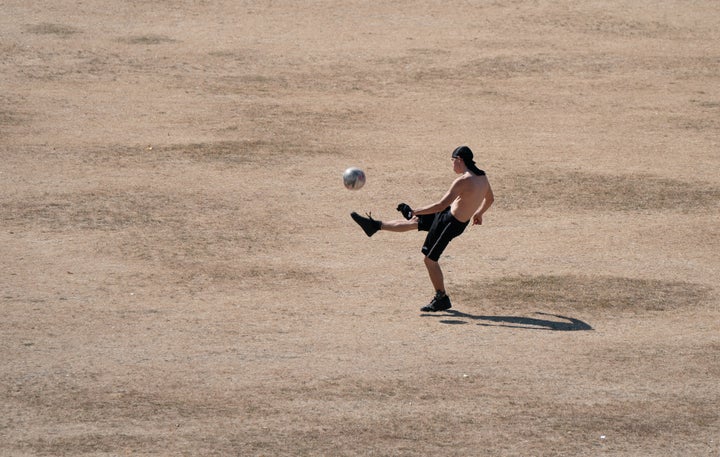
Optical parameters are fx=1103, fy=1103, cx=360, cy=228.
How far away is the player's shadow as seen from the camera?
515 inches

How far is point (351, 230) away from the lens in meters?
17.0

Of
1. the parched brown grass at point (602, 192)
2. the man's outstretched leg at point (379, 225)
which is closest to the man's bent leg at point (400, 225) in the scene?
the man's outstretched leg at point (379, 225)

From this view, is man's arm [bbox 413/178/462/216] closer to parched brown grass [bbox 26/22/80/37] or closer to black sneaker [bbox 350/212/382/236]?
black sneaker [bbox 350/212/382/236]

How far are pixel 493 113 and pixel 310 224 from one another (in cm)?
771

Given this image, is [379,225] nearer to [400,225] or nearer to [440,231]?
[400,225]

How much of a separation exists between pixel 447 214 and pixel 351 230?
3.51 metres

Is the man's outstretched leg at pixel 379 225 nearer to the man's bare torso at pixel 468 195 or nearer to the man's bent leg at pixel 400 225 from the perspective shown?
the man's bent leg at pixel 400 225

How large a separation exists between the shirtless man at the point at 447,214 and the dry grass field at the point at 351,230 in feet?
1.33

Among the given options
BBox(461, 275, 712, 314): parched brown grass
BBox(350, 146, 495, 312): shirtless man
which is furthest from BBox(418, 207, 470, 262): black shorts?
BBox(461, 275, 712, 314): parched brown grass

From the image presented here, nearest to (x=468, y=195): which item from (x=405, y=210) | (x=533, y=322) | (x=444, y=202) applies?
(x=444, y=202)

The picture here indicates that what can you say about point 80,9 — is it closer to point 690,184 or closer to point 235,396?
point 690,184

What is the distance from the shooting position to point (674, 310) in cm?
1367

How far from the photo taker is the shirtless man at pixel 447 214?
13.5 m

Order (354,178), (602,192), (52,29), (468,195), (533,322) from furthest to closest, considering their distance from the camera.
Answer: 1. (52,29)
2. (602,192)
3. (354,178)
4. (468,195)
5. (533,322)
